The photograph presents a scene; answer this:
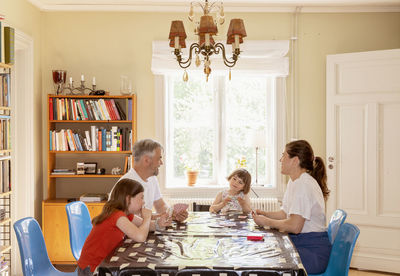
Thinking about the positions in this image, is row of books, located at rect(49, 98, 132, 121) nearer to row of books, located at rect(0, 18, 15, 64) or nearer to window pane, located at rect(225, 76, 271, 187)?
row of books, located at rect(0, 18, 15, 64)

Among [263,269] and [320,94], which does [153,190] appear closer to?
[263,269]

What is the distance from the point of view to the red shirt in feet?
7.54

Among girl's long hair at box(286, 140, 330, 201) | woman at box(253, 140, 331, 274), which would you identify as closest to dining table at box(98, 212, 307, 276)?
woman at box(253, 140, 331, 274)

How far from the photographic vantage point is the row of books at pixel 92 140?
466cm

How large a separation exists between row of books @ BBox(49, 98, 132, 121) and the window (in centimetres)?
76

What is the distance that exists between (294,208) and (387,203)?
2.25 metres

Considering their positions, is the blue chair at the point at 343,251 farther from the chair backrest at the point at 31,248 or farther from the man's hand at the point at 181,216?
the chair backrest at the point at 31,248

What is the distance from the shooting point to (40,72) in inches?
194

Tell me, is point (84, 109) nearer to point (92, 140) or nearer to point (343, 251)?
point (92, 140)

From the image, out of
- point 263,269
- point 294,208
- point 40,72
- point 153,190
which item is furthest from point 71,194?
point 263,269

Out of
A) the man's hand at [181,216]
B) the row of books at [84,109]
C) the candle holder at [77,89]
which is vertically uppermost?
the candle holder at [77,89]

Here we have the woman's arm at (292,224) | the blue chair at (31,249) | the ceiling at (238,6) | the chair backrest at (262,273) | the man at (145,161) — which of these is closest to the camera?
the chair backrest at (262,273)

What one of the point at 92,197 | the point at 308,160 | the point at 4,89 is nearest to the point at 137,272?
the point at 308,160

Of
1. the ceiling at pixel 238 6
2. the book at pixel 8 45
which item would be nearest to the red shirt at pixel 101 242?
the book at pixel 8 45
